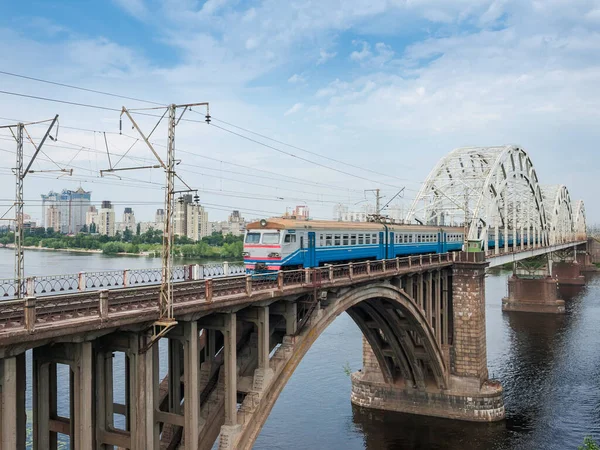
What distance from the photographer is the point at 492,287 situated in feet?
365

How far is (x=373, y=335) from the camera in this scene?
1598 inches

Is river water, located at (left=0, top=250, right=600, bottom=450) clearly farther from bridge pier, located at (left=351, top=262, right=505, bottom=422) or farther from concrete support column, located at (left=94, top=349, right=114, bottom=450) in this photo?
concrete support column, located at (left=94, top=349, right=114, bottom=450)

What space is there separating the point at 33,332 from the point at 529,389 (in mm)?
44353

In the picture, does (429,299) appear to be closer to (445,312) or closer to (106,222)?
(445,312)

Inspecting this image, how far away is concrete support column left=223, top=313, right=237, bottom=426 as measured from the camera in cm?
1844

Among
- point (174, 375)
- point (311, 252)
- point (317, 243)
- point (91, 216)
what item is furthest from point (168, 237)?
point (91, 216)

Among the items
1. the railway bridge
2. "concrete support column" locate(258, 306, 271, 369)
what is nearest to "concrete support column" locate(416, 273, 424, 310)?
the railway bridge

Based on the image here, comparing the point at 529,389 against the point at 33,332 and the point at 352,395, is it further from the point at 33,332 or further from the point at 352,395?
the point at 33,332

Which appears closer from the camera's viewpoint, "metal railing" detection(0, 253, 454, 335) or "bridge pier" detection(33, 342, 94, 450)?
"metal railing" detection(0, 253, 454, 335)

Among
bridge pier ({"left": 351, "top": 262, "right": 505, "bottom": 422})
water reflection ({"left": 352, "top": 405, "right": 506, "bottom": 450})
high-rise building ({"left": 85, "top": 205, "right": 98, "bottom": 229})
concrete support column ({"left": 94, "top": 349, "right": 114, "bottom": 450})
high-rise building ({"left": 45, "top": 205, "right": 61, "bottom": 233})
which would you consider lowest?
water reflection ({"left": 352, "top": 405, "right": 506, "bottom": 450})

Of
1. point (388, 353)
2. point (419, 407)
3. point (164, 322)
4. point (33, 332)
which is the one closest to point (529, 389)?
point (419, 407)

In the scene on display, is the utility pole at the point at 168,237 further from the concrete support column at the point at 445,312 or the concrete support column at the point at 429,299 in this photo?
the concrete support column at the point at 445,312

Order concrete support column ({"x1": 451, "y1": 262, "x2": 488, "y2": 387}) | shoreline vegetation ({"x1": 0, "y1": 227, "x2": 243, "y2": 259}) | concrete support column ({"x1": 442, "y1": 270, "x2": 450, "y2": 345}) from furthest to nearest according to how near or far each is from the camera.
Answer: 1. shoreline vegetation ({"x1": 0, "y1": 227, "x2": 243, "y2": 259})
2. concrete support column ({"x1": 442, "y1": 270, "x2": 450, "y2": 345})
3. concrete support column ({"x1": 451, "y1": 262, "x2": 488, "y2": 387})

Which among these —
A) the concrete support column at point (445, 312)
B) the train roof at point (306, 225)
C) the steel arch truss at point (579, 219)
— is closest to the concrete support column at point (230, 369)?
the train roof at point (306, 225)
